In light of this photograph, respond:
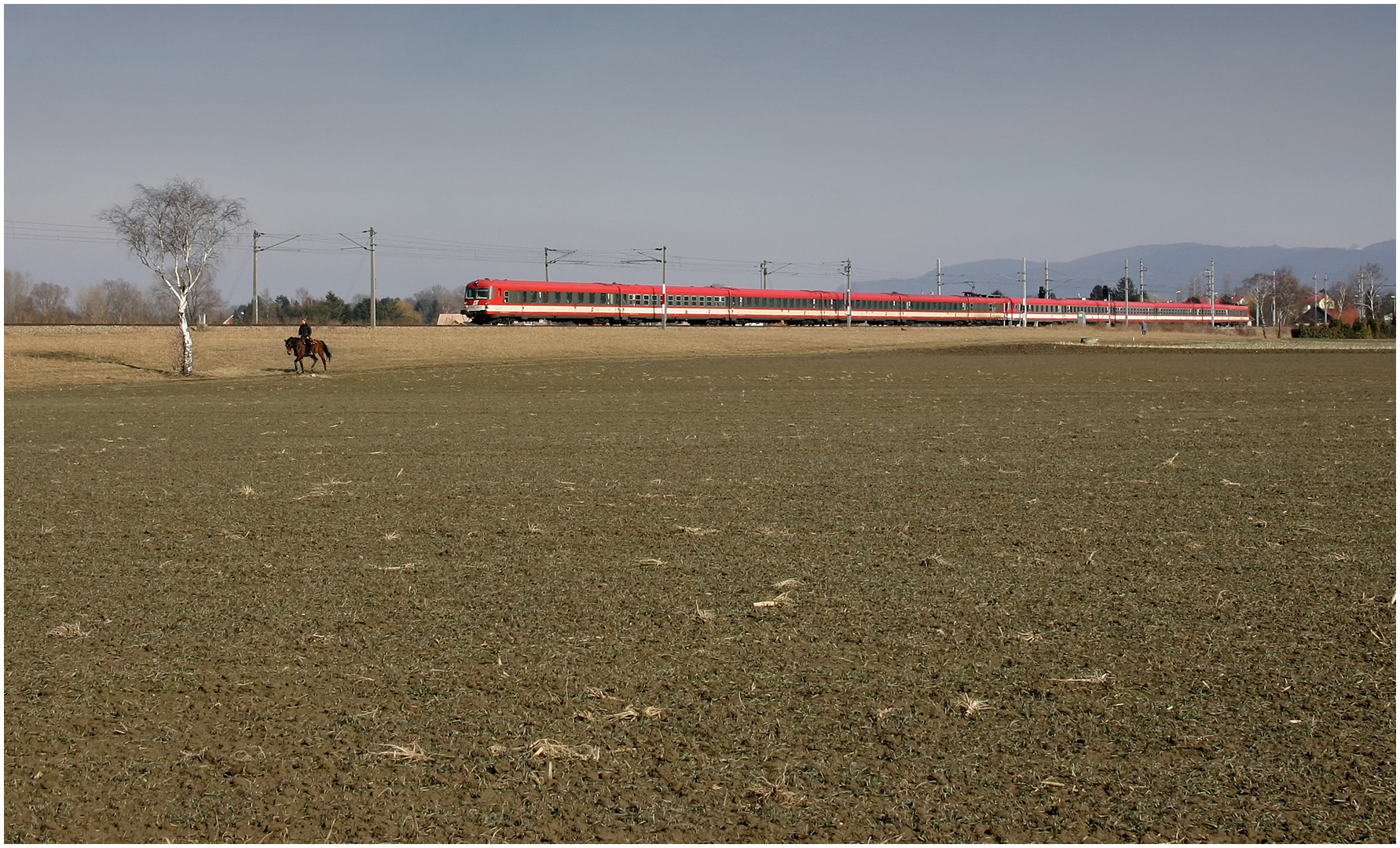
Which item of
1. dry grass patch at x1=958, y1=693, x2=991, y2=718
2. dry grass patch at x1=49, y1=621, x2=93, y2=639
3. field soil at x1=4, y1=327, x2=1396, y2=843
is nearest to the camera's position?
field soil at x1=4, y1=327, x2=1396, y2=843

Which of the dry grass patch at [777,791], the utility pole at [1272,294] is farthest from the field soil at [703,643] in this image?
the utility pole at [1272,294]

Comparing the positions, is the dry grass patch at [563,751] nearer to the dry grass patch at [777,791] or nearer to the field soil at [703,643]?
the field soil at [703,643]

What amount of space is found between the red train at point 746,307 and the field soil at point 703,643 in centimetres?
5571

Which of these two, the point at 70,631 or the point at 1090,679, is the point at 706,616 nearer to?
the point at 1090,679

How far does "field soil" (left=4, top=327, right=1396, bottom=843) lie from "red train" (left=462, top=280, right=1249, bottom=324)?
55.7m

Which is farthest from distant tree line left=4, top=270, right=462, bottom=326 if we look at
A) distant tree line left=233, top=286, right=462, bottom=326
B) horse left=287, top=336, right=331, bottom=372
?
horse left=287, top=336, right=331, bottom=372

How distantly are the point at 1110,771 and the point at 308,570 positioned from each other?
238 inches

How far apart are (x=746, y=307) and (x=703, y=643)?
78.4 m

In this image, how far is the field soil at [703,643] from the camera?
491 centimetres

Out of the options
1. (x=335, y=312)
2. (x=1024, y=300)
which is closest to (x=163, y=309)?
(x=335, y=312)

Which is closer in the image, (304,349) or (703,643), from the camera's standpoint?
(703,643)

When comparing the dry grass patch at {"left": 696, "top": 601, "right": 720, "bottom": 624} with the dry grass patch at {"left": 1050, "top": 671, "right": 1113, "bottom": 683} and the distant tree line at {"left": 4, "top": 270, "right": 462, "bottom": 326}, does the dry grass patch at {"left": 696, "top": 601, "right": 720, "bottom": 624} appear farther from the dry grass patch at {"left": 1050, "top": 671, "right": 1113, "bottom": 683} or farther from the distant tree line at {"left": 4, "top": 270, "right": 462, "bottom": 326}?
the distant tree line at {"left": 4, "top": 270, "right": 462, "bottom": 326}

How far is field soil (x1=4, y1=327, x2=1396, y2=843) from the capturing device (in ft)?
16.1

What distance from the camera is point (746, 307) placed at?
84.8 m
